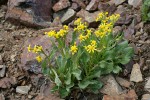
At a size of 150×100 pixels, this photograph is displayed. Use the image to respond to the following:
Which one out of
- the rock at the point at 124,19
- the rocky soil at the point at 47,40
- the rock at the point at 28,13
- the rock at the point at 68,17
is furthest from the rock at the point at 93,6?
the rock at the point at 28,13

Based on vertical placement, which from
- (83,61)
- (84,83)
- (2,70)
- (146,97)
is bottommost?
(146,97)

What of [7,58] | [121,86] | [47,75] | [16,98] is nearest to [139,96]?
[121,86]

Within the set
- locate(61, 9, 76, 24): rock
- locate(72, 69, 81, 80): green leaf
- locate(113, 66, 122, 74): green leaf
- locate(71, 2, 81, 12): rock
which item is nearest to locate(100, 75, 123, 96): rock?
locate(113, 66, 122, 74): green leaf

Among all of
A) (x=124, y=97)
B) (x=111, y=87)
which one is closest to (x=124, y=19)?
(x=111, y=87)

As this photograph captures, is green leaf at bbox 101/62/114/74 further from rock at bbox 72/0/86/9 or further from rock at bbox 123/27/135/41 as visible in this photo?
rock at bbox 72/0/86/9

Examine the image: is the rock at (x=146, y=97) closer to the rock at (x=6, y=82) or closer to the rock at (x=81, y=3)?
the rock at (x=6, y=82)

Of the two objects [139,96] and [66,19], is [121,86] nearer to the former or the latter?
[139,96]

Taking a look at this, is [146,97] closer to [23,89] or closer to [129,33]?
[129,33]
